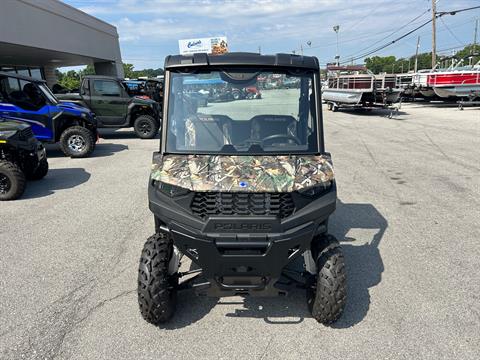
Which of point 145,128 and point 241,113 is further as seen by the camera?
point 145,128

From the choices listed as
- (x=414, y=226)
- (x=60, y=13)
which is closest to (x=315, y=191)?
(x=414, y=226)

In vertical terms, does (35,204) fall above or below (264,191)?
below

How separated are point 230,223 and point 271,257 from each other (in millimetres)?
379

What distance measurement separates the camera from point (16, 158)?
6816mm

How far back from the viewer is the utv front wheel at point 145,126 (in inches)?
523

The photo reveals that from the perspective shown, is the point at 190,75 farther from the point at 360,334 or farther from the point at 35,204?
the point at 35,204

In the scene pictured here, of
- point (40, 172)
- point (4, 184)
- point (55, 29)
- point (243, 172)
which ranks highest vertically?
point (55, 29)

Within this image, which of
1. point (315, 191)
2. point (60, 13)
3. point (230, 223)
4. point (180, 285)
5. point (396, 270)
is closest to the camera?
point (230, 223)

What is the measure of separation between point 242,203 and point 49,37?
22.0 metres

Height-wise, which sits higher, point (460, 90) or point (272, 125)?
point (272, 125)

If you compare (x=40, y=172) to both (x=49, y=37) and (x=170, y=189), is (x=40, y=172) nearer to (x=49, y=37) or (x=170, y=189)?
(x=170, y=189)

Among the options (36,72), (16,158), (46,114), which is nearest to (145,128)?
(46,114)

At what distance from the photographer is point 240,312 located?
10.9 ft

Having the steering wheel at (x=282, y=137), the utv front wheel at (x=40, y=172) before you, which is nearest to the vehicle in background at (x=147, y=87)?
the utv front wheel at (x=40, y=172)
